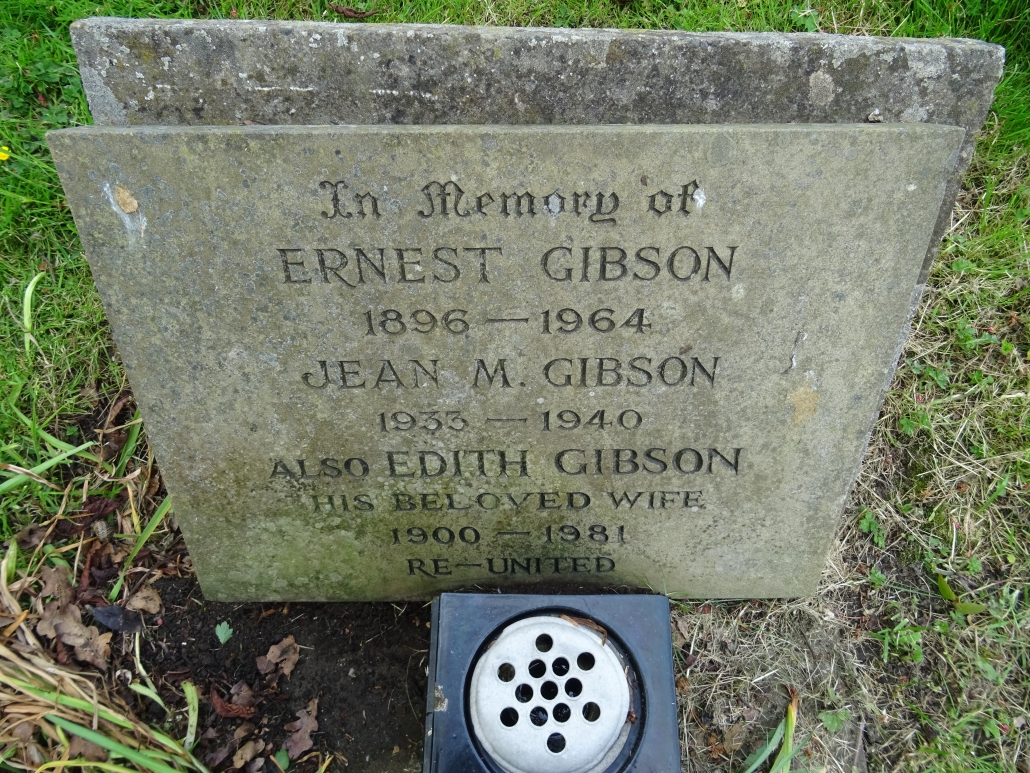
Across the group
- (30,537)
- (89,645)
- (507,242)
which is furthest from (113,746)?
(507,242)

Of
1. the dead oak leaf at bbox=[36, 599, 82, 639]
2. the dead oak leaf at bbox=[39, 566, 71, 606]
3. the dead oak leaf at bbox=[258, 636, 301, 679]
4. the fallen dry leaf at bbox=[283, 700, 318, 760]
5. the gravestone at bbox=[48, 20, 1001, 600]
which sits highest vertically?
the gravestone at bbox=[48, 20, 1001, 600]

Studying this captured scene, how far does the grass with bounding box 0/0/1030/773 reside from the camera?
6.86ft

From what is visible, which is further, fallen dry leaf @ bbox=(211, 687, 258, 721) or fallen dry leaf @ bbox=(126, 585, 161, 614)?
fallen dry leaf @ bbox=(126, 585, 161, 614)

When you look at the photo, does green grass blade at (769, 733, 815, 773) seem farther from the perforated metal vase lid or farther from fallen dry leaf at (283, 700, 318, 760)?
fallen dry leaf at (283, 700, 318, 760)

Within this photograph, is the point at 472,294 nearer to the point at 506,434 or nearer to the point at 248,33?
the point at 506,434

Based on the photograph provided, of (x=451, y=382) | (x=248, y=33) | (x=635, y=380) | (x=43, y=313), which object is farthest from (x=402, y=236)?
(x=43, y=313)

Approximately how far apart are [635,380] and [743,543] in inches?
27.9

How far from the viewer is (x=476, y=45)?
149 cm

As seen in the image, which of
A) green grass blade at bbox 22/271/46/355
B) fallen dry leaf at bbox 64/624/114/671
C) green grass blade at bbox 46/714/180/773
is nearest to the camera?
green grass blade at bbox 46/714/180/773

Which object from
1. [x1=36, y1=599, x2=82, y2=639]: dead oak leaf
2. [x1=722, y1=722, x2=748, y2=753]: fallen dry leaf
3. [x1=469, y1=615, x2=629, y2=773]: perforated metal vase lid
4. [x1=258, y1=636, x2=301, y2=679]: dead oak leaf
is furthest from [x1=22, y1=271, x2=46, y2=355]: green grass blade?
[x1=722, y1=722, x2=748, y2=753]: fallen dry leaf

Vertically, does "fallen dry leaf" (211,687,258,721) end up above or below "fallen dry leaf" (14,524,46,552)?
below

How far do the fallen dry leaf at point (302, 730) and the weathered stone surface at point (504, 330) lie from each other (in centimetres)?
37

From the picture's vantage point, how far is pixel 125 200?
1.45 m

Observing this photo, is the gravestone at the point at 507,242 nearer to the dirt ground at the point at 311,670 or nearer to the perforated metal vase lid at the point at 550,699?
the perforated metal vase lid at the point at 550,699
